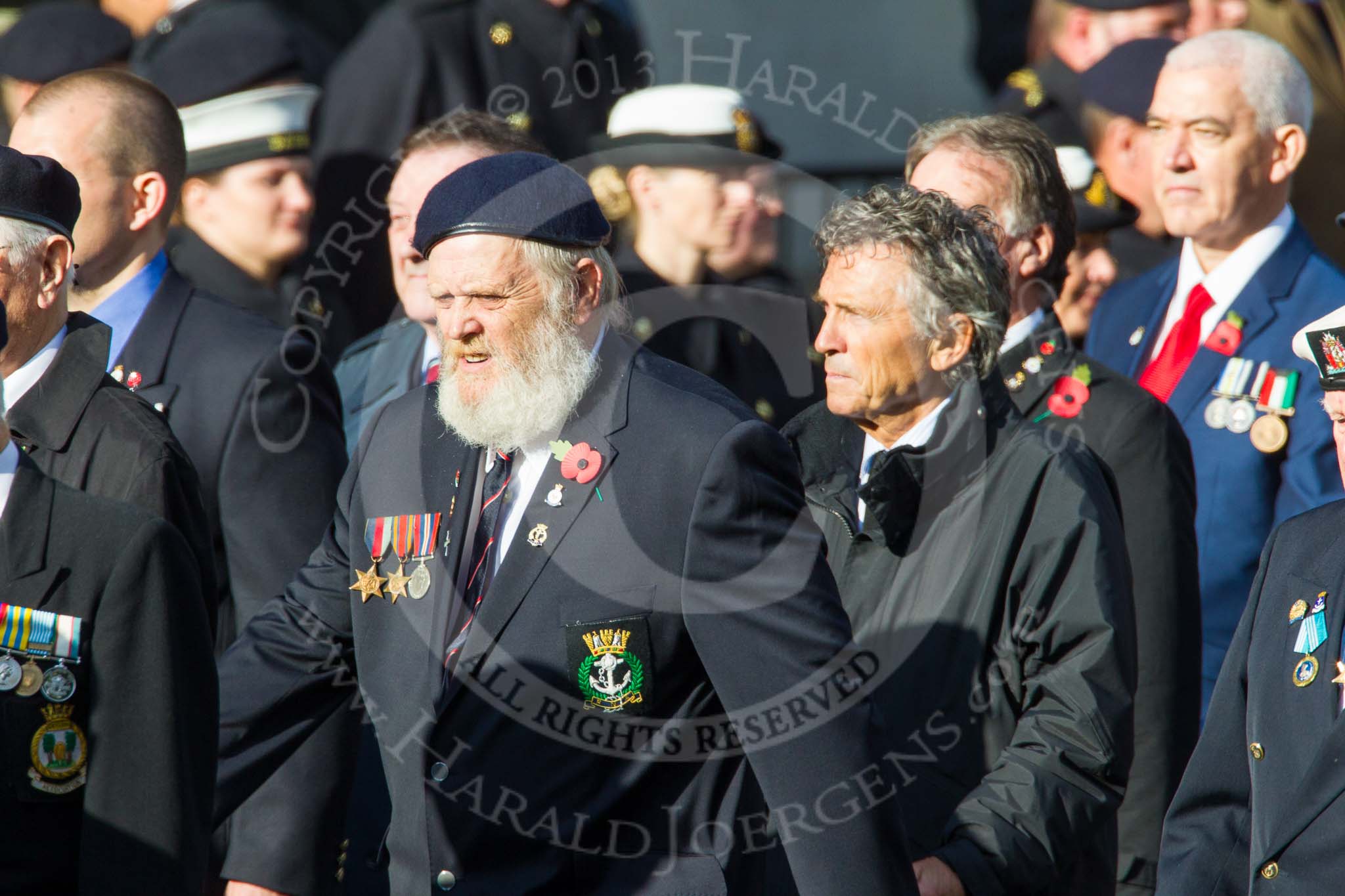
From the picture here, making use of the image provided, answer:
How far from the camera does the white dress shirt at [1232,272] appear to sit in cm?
515

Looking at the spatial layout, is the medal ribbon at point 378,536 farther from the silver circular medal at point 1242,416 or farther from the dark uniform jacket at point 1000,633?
the silver circular medal at point 1242,416

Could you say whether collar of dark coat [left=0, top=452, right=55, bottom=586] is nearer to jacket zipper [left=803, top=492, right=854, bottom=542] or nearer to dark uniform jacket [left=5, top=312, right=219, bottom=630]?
dark uniform jacket [left=5, top=312, right=219, bottom=630]

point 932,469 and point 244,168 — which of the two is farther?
point 244,168

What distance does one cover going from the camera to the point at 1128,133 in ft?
20.6

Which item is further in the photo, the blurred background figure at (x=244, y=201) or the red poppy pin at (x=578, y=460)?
the blurred background figure at (x=244, y=201)

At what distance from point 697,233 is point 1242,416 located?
1.79 m

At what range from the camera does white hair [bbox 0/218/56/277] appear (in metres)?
3.48

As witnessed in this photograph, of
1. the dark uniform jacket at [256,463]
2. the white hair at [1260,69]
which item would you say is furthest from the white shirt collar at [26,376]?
the white hair at [1260,69]

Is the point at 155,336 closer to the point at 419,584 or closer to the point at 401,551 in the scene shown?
the point at 401,551

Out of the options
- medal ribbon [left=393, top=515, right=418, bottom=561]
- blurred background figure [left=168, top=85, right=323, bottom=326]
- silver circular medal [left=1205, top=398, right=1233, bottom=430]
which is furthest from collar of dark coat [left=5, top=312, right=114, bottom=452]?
silver circular medal [left=1205, top=398, right=1233, bottom=430]

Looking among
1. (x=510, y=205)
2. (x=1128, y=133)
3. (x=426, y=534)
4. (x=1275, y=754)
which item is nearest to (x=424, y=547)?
(x=426, y=534)

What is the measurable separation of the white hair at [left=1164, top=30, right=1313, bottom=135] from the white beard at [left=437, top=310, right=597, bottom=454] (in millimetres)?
2646

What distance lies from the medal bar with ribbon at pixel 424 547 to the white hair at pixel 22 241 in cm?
92

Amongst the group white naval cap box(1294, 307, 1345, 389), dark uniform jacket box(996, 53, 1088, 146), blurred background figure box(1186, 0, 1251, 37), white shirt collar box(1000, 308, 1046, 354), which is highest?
blurred background figure box(1186, 0, 1251, 37)
